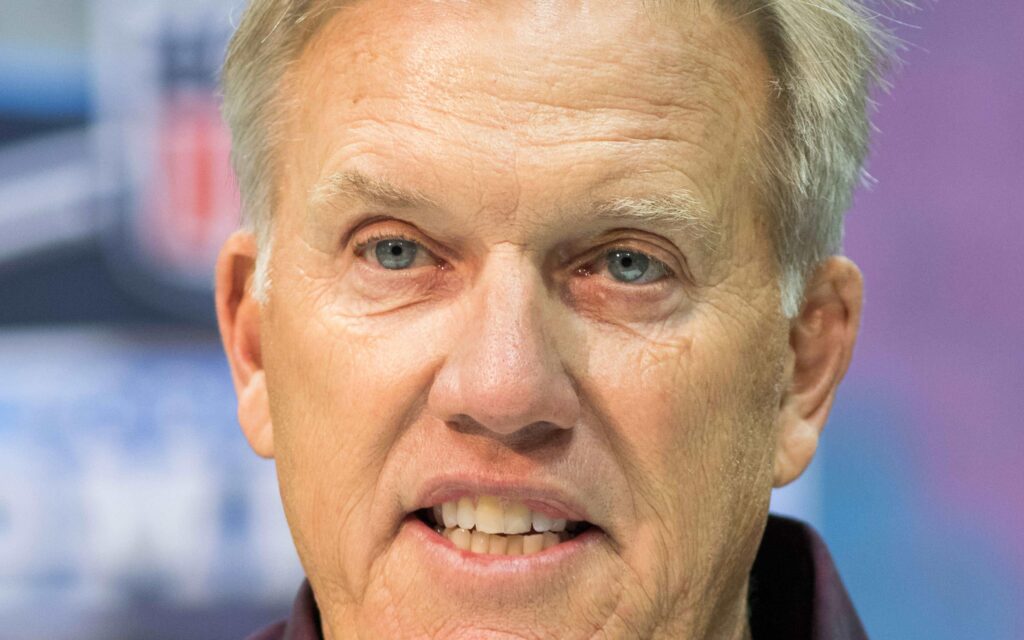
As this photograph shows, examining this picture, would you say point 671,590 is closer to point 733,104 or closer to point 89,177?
point 733,104

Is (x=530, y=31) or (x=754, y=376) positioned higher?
(x=530, y=31)

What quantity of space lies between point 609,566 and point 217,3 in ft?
8.38

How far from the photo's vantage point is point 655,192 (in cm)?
208

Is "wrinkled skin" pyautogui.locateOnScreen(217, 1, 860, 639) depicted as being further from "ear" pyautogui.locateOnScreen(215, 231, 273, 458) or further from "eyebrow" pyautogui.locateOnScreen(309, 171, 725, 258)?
"ear" pyautogui.locateOnScreen(215, 231, 273, 458)

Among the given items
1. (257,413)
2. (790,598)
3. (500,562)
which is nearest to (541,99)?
(500,562)

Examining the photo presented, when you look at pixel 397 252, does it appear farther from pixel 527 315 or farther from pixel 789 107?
pixel 789 107

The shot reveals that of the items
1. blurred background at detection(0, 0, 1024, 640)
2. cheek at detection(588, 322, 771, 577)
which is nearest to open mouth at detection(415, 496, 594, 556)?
cheek at detection(588, 322, 771, 577)

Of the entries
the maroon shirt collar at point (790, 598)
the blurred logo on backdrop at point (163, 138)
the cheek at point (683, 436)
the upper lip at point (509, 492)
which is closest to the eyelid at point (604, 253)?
the cheek at point (683, 436)

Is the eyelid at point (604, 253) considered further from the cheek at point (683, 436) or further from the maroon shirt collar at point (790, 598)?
the maroon shirt collar at point (790, 598)

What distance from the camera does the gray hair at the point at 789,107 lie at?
223 cm

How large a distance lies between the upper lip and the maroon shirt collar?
576 mm

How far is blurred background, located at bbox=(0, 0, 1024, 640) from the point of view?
405 centimetres

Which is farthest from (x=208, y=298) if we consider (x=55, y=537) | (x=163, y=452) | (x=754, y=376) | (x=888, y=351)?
(x=754, y=376)

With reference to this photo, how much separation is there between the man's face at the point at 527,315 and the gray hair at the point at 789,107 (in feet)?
0.17
